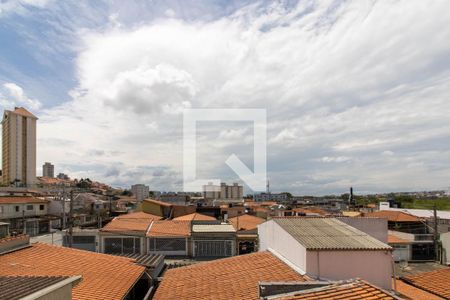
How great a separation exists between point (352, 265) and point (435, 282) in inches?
112

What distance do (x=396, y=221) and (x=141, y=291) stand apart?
105ft

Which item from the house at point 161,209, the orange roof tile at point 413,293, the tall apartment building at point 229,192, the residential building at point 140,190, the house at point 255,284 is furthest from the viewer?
the residential building at point 140,190

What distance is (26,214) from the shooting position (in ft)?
147

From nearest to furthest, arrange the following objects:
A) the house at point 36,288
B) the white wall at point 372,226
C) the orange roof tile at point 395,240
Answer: the house at point 36,288
the white wall at point 372,226
the orange roof tile at point 395,240

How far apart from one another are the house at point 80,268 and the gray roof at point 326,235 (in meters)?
5.52

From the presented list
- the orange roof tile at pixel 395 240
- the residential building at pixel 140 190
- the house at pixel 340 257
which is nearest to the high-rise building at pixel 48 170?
the residential building at pixel 140 190

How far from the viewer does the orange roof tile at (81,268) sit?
9.76 metres

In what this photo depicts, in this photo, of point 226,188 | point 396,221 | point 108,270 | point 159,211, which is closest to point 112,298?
point 108,270

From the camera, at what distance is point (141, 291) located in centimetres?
1440

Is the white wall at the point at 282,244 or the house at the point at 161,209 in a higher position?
the white wall at the point at 282,244

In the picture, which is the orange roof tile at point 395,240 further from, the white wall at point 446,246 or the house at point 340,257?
the house at point 340,257

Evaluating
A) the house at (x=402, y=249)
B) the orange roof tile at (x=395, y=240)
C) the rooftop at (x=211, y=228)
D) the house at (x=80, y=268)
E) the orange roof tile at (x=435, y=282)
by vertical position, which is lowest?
the house at (x=402, y=249)

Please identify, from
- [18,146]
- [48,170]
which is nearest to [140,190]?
[48,170]

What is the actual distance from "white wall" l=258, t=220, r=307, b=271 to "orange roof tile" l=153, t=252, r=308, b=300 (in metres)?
0.33
